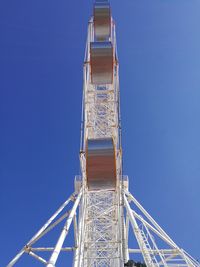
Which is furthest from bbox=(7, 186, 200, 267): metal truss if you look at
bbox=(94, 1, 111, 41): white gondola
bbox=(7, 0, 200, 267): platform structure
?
bbox=(94, 1, 111, 41): white gondola

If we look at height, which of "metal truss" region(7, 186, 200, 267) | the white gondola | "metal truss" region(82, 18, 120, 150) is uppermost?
the white gondola

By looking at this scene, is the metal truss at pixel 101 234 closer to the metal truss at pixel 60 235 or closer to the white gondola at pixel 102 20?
the metal truss at pixel 60 235

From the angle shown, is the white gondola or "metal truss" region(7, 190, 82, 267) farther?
the white gondola

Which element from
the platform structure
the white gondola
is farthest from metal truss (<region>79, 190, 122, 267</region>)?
the white gondola

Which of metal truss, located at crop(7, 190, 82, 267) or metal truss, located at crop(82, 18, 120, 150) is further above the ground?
metal truss, located at crop(82, 18, 120, 150)

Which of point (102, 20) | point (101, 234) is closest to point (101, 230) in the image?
point (101, 234)

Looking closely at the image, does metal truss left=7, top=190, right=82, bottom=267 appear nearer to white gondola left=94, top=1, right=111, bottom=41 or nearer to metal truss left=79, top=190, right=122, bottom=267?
metal truss left=79, top=190, right=122, bottom=267

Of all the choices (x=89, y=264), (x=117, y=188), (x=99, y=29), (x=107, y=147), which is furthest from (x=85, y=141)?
(x=99, y=29)

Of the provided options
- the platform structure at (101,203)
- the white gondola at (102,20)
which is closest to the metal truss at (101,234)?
the platform structure at (101,203)

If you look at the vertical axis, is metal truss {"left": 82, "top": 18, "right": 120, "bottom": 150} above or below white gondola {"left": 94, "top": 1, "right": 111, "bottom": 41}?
below

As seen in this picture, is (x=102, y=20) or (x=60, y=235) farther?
(x=102, y=20)

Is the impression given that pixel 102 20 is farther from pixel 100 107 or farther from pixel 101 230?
pixel 101 230

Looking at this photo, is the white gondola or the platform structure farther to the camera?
the white gondola

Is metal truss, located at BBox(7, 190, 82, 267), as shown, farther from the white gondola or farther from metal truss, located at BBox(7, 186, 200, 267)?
the white gondola
